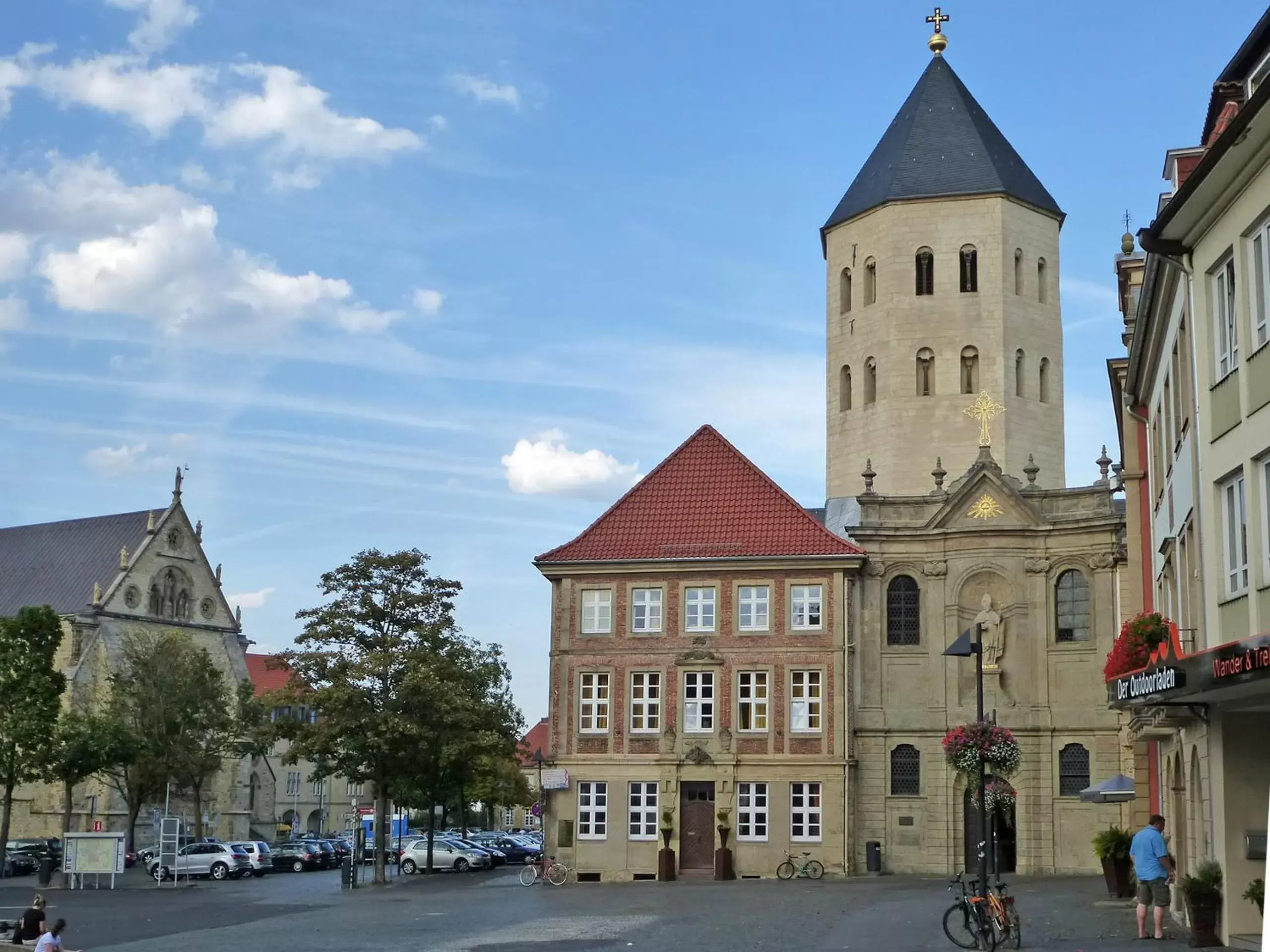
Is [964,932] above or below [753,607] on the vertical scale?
below

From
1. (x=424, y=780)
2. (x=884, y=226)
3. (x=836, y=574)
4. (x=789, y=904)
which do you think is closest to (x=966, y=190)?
(x=884, y=226)

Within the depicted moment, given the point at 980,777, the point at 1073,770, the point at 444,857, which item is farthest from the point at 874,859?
the point at 980,777

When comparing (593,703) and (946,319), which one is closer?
(593,703)

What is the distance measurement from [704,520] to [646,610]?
3500 mm

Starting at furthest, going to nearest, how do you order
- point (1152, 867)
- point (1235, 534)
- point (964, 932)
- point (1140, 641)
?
point (1140, 641) → point (964, 932) → point (1152, 867) → point (1235, 534)

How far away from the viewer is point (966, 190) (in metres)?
60.8

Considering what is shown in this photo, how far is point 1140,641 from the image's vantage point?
24.9 metres

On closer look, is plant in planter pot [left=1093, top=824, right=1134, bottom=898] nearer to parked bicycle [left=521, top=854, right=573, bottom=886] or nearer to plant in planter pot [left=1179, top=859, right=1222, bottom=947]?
plant in planter pot [left=1179, top=859, right=1222, bottom=947]

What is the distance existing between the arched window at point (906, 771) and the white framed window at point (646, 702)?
7.22 m

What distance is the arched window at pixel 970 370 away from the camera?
2362 inches

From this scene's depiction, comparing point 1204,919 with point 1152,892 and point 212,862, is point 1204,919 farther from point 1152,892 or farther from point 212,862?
point 212,862

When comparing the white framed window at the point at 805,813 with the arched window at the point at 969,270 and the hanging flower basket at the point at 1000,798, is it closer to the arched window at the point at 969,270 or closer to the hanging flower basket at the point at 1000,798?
the hanging flower basket at the point at 1000,798

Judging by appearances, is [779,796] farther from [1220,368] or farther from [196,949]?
[1220,368]

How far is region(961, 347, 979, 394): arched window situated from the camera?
2362 inches
